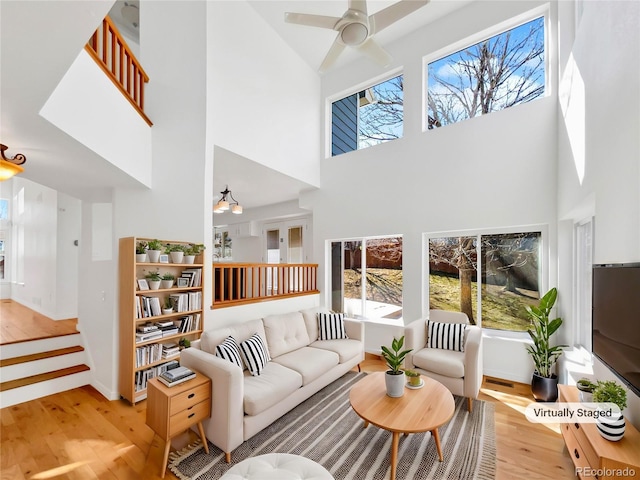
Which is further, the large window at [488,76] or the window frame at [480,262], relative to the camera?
the large window at [488,76]

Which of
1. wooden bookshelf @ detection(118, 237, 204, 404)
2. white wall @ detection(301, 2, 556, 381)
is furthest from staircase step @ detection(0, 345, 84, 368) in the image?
white wall @ detection(301, 2, 556, 381)

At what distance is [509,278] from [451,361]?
59.3 inches

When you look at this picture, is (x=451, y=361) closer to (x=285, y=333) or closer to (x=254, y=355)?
(x=285, y=333)

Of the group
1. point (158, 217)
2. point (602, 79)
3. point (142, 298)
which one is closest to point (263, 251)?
point (158, 217)

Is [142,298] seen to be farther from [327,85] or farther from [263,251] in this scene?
[327,85]

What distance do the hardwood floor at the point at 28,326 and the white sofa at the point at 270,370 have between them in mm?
2613

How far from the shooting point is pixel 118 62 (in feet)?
10.6

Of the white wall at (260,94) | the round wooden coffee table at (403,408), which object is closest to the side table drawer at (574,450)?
the round wooden coffee table at (403,408)

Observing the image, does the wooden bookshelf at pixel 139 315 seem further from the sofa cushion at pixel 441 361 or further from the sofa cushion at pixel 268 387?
the sofa cushion at pixel 441 361

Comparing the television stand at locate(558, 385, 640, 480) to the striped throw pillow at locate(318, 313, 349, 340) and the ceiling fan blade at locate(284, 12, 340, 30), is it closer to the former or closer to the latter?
the striped throw pillow at locate(318, 313, 349, 340)

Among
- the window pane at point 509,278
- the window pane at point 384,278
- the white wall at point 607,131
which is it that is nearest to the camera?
the white wall at point 607,131

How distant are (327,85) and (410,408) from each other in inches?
212

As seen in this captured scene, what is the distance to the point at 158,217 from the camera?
3.64 meters

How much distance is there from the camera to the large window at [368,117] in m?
4.84
